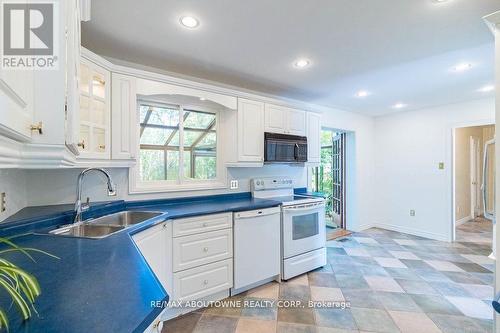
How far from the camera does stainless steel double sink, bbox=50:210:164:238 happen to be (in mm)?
1618

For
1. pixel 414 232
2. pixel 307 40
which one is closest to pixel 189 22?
pixel 307 40

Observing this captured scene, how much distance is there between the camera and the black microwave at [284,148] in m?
3.04

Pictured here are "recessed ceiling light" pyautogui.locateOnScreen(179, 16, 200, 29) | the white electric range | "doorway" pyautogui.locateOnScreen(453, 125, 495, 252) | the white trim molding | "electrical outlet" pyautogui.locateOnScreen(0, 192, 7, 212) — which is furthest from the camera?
the white trim molding

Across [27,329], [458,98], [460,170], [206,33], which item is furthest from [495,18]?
[460,170]

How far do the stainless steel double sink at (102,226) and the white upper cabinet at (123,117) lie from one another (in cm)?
54

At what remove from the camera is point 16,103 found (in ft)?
2.49

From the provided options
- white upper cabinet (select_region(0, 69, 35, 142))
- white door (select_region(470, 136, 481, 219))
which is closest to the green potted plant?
white upper cabinet (select_region(0, 69, 35, 142))

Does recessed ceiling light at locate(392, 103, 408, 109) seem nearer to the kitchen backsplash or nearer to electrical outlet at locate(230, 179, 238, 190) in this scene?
electrical outlet at locate(230, 179, 238, 190)

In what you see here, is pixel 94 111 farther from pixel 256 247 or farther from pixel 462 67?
pixel 462 67

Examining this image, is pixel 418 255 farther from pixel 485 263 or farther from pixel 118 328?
pixel 118 328

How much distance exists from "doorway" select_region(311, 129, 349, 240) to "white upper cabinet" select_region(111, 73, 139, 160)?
11.0ft

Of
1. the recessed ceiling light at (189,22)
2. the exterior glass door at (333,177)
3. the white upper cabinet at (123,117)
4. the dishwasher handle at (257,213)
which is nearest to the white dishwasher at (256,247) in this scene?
the dishwasher handle at (257,213)

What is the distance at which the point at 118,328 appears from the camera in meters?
0.56

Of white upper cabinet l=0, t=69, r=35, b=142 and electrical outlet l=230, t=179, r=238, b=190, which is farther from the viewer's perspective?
electrical outlet l=230, t=179, r=238, b=190
